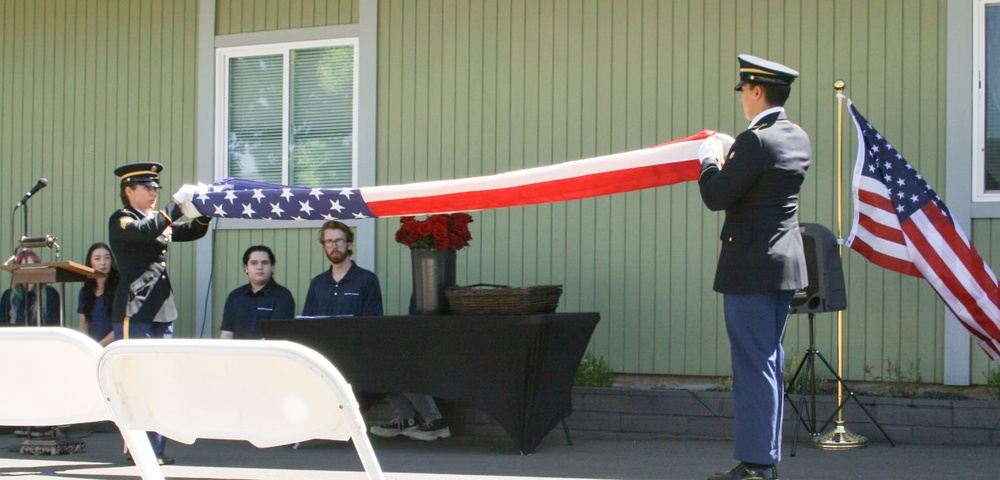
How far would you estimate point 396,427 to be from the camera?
27.3ft

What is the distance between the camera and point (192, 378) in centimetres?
348

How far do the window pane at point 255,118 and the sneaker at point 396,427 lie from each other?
2.36m

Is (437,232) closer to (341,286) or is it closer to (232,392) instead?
(341,286)

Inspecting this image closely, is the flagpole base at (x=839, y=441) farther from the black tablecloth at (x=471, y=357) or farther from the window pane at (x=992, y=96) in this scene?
the window pane at (x=992, y=96)

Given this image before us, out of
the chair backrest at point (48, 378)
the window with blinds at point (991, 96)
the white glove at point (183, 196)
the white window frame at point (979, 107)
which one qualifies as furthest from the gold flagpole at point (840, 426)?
the chair backrest at point (48, 378)

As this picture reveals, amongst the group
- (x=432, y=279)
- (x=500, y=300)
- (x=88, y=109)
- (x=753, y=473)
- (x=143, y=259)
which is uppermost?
(x=88, y=109)

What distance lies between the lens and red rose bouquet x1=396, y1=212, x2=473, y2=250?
7.64 metres

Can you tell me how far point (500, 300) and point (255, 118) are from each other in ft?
11.5

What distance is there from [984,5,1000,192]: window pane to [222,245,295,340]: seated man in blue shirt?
4.69 m

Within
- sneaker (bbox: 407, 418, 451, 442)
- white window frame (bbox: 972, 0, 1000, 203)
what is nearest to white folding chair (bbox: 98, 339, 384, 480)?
sneaker (bbox: 407, 418, 451, 442)

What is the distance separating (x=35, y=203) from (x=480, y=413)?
4.47 m

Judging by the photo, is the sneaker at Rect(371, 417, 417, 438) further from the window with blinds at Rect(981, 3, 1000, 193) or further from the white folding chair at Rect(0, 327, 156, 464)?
the white folding chair at Rect(0, 327, 156, 464)

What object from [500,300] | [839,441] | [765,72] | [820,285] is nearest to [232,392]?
[765,72]

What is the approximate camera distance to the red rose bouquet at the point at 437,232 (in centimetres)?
764
